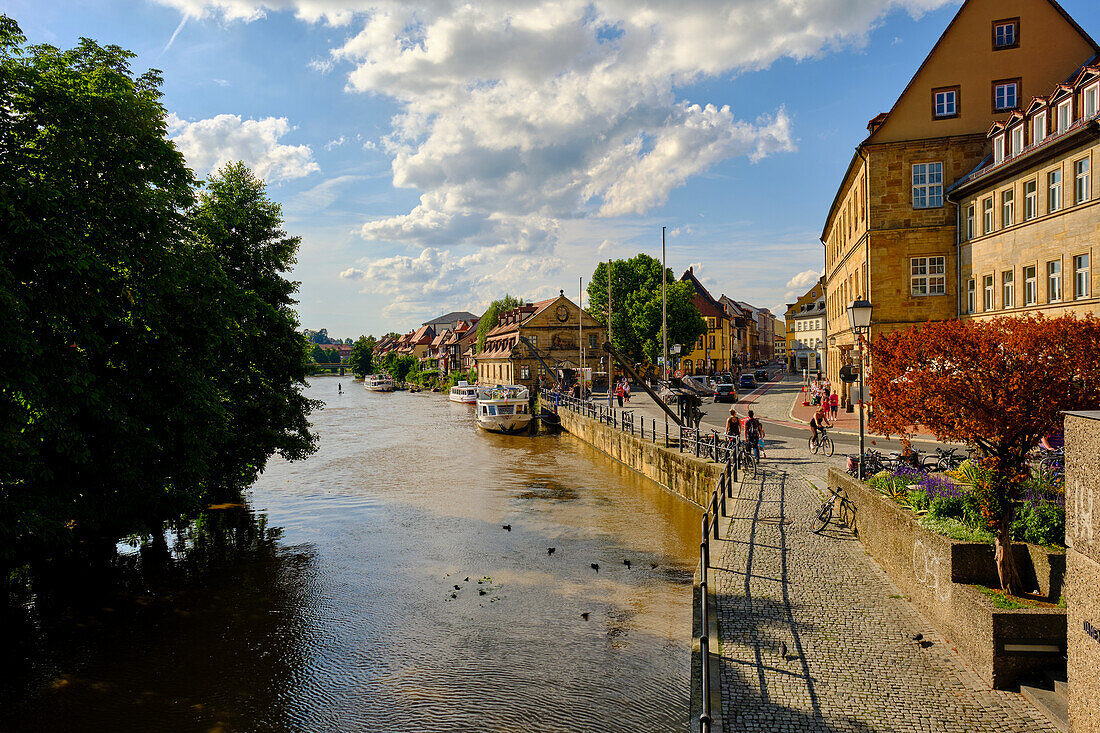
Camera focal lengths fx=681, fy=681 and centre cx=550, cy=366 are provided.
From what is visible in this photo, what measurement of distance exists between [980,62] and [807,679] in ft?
98.0

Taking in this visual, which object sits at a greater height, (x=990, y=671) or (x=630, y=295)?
(x=630, y=295)

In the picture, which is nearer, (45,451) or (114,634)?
(45,451)

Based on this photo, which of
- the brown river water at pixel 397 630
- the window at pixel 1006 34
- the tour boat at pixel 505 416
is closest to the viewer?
the brown river water at pixel 397 630

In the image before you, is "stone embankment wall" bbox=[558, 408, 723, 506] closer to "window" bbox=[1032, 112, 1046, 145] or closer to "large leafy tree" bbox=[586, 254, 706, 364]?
"window" bbox=[1032, 112, 1046, 145]

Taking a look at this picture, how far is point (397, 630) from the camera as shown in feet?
40.7

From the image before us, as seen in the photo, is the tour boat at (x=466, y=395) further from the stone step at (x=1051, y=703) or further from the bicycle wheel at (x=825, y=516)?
the stone step at (x=1051, y=703)

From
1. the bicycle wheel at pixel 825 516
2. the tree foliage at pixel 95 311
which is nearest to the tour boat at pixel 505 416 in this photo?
the tree foliage at pixel 95 311

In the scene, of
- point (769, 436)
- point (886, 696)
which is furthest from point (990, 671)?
point (769, 436)

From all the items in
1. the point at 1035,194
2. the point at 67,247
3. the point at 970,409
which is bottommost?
the point at 970,409

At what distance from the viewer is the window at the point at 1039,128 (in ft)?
74.9

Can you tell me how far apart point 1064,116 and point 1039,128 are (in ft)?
4.34

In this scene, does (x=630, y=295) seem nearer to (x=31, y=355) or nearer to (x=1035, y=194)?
(x=1035, y=194)

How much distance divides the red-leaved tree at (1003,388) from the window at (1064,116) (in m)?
17.3

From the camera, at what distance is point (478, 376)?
96375 millimetres
